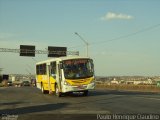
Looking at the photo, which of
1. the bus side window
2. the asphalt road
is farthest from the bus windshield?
the asphalt road

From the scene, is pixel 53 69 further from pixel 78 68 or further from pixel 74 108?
pixel 74 108

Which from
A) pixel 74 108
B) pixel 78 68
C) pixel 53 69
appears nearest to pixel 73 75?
pixel 78 68

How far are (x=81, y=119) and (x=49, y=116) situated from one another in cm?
184

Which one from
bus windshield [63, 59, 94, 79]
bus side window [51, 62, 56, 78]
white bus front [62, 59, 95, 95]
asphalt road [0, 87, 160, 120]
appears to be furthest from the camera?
bus side window [51, 62, 56, 78]

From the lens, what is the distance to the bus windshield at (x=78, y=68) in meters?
33.1

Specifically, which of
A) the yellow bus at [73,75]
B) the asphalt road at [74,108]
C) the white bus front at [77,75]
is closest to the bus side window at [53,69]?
the yellow bus at [73,75]

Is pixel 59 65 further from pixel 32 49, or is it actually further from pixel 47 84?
pixel 32 49

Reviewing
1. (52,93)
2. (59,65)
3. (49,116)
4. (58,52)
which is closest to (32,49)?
(58,52)

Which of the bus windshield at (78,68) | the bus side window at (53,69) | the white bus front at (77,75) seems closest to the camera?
the white bus front at (77,75)

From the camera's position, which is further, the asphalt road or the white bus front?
the white bus front

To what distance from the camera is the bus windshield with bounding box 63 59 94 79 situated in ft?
109

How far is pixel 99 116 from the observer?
17.0 metres

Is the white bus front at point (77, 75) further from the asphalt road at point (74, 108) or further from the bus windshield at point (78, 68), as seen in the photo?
the asphalt road at point (74, 108)

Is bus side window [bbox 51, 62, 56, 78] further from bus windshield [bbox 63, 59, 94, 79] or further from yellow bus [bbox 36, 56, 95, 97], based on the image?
bus windshield [bbox 63, 59, 94, 79]
